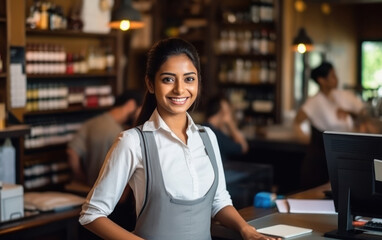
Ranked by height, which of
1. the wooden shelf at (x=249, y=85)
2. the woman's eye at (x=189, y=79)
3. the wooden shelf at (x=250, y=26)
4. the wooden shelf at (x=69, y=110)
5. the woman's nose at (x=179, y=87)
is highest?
the wooden shelf at (x=250, y=26)

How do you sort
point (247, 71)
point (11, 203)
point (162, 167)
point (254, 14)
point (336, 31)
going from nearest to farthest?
point (162, 167) → point (11, 203) → point (254, 14) → point (247, 71) → point (336, 31)

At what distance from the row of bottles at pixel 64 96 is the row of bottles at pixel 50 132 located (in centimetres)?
16

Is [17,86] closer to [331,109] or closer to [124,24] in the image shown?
[124,24]

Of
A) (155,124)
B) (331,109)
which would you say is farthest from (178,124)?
(331,109)

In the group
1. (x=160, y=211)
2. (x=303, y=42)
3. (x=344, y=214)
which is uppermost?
(x=303, y=42)

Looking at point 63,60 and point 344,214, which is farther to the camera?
point 63,60

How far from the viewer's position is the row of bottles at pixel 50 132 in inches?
250

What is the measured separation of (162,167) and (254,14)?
22.0 feet

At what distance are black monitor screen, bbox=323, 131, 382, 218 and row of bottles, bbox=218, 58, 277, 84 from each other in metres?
5.97

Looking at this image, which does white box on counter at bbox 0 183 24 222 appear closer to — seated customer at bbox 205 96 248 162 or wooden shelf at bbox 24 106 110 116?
wooden shelf at bbox 24 106 110 116

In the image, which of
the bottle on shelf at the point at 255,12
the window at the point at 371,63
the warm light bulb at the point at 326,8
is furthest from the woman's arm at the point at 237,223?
the window at the point at 371,63

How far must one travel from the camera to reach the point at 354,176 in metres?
3.02

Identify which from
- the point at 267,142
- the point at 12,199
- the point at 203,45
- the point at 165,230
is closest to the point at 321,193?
the point at 165,230

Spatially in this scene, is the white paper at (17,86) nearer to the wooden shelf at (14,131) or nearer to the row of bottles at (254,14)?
the wooden shelf at (14,131)
